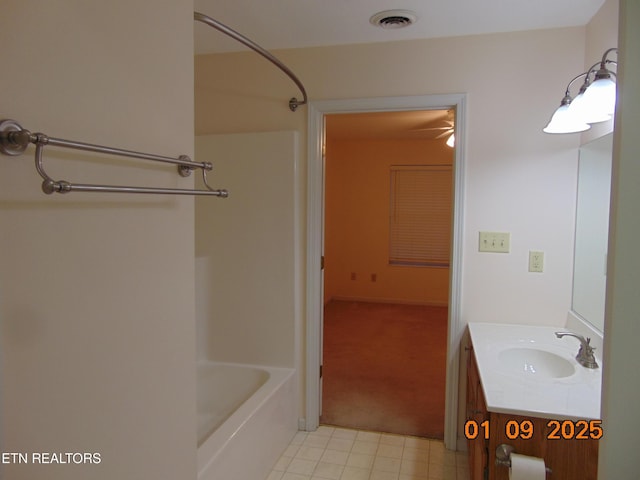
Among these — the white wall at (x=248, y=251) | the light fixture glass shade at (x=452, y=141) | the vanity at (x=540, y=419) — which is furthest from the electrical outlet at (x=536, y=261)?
the white wall at (x=248, y=251)

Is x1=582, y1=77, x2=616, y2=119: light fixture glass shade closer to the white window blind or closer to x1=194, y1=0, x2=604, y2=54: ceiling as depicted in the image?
x1=194, y1=0, x2=604, y2=54: ceiling

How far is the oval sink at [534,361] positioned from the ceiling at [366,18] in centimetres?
158

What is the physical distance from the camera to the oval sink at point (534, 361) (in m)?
1.84

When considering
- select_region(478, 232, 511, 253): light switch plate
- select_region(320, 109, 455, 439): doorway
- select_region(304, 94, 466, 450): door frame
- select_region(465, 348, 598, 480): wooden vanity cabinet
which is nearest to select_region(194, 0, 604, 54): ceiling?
select_region(304, 94, 466, 450): door frame

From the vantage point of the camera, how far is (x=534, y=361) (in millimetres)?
1930

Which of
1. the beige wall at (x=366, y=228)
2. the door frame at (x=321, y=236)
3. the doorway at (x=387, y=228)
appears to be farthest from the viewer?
the beige wall at (x=366, y=228)

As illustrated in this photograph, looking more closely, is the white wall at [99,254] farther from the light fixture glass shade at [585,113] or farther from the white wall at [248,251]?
the light fixture glass shade at [585,113]

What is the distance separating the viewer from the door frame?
92.0 inches

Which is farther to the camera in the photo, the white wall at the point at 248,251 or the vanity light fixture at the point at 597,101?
the white wall at the point at 248,251

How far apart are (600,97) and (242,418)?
1946mm

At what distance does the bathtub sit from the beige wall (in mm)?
3373

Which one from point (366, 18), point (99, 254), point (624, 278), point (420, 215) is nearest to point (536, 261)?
point (366, 18)

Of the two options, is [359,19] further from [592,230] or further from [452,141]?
[592,230]

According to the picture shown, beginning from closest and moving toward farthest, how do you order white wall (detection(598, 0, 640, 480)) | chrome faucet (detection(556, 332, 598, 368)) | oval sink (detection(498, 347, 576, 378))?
1. white wall (detection(598, 0, 640, 480))
2. chrome faucet (detection(556, 332, 598, 368))
3. oval sink (detection(498, 347, 576, 378))
